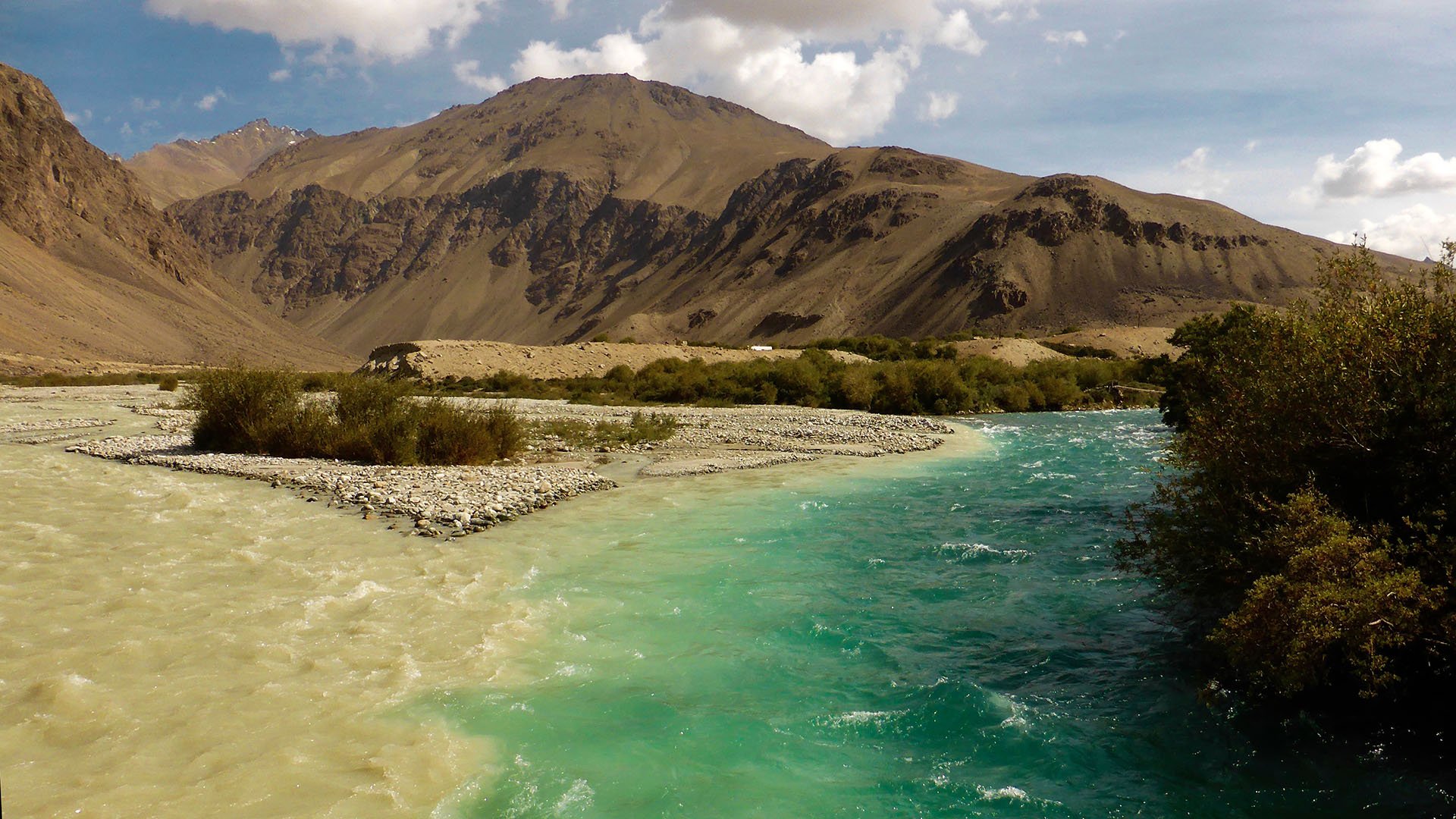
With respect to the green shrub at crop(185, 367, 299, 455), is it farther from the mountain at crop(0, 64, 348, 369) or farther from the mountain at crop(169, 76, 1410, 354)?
the mountain at crop(169, 76, 1410, 354)

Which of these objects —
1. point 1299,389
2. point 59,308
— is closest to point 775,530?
point 1299,389

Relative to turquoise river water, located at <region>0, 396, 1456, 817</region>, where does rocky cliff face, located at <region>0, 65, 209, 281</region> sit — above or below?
above

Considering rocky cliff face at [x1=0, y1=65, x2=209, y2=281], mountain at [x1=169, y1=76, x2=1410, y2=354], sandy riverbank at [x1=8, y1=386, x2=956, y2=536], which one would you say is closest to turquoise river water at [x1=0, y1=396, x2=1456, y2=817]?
sandy riverbank at [x1=8, y1=386, x2=956, y2=536]

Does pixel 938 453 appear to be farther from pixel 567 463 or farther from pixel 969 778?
pixel 969 778

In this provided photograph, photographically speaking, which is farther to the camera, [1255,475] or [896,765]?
[1255,475]

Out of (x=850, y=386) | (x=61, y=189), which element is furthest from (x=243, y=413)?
(x=61, y=189)

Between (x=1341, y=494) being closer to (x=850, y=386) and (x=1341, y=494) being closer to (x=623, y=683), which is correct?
(x=623, y=683)
